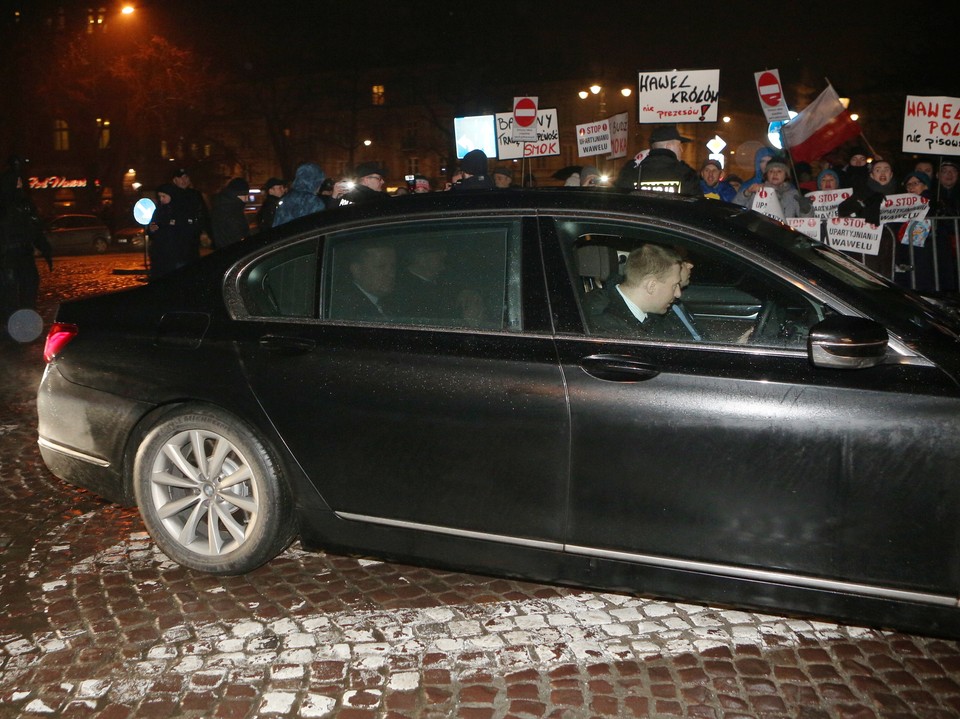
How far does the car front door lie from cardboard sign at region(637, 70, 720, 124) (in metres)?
9.21

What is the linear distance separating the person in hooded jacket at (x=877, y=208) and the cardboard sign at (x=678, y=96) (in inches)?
78.1

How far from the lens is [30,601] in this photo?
13.4ft

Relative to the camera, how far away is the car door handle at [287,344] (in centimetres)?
387

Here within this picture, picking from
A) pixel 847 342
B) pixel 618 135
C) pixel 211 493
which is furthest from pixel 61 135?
pixel 847 342

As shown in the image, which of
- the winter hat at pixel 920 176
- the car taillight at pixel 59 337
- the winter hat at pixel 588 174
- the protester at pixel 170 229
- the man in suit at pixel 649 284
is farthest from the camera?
the winter hat at pixel 588 174

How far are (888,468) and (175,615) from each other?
2733 mm

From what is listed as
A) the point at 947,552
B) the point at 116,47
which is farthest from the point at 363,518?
the point at 116,47

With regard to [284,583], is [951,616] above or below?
above

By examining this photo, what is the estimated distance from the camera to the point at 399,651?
3646 mm

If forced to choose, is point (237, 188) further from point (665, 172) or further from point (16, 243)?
point (665, 172)

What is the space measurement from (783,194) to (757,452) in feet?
26.1

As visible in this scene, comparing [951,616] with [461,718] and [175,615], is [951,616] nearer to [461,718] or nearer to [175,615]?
[461,718]

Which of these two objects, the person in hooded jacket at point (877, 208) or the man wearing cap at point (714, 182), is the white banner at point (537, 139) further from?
the person in hooded jacket at point (877, 208)

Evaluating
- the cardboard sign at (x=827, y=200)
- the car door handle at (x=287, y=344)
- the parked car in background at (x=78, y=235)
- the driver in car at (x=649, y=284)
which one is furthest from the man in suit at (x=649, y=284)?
the parked car in background at (x=78, y=235)
